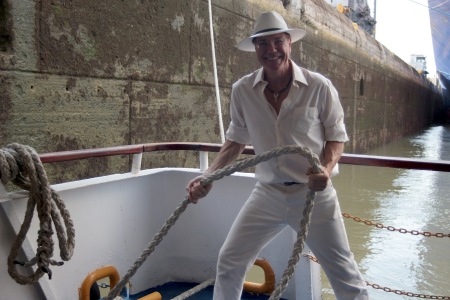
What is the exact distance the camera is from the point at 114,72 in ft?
14.6

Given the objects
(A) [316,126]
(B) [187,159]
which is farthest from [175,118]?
(A) [316,126]

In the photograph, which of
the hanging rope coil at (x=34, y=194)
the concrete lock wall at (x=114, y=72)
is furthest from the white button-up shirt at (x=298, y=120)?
the concrete lock wall at (x=114, y=72)

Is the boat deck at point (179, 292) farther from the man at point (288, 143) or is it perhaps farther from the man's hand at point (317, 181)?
the man's hand at point (317, 181)

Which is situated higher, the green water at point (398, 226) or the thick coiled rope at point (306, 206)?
the thick coiled rope at point (306, 206)

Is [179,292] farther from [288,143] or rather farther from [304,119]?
[304,119]

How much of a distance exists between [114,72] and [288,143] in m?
2.77

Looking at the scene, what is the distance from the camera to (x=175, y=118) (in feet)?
17.6

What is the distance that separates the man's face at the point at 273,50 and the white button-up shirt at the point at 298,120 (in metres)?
0.08

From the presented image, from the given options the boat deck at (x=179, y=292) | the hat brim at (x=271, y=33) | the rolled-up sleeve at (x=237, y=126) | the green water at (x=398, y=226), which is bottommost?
the green water at (x=398, y=226)

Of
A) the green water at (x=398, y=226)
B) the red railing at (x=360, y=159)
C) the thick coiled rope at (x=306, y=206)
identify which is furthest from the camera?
the green water at (x=398, y=226)

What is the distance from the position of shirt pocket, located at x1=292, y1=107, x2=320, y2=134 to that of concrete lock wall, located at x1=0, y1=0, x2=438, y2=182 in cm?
235

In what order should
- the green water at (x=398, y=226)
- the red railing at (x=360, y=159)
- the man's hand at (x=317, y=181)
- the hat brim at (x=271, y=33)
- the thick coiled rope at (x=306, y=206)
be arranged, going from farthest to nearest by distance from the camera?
the green water at (x=398, y=226), the red railing at (x=360, y=159), the hat brim at (x=271, y=33), the man's hand at (x=317, y=181), the thick coiled rope at (x=306, y=206)

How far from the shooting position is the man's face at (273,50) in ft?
6.70

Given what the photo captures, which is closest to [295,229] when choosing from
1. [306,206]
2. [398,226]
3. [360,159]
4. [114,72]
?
[306,206]
